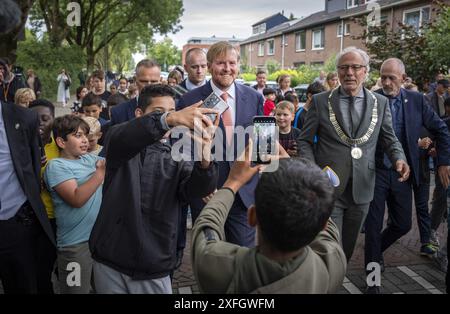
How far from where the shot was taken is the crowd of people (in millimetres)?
1521

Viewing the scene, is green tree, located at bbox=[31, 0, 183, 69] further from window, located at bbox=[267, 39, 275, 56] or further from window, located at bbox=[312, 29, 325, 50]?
window, located at bbox=[267, 39, 275, 56]

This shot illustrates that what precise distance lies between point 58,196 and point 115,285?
115cm

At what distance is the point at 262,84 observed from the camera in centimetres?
1002

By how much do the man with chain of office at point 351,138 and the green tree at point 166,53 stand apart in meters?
96.6

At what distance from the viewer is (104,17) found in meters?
31.8

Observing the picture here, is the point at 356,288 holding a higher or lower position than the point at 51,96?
lower

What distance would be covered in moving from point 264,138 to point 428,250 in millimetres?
3512

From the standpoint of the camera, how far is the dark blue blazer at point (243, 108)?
11.4ft

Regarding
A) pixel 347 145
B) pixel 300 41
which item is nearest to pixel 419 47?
pixel 347 145

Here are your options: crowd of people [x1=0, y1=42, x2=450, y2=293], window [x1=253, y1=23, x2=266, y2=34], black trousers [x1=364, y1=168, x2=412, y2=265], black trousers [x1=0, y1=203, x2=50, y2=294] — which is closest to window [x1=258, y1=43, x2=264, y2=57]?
window [x1=253, y1=23, x2=266, y2=34]

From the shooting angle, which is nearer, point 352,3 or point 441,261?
point 441,261

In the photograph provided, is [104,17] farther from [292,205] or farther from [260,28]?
[260,28]
